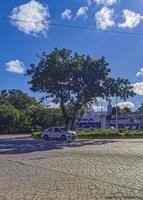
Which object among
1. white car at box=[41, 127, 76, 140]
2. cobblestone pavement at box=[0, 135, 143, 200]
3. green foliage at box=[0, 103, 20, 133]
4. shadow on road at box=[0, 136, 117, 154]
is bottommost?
cobblestone pavement at box=[0, 135, 143, 200]

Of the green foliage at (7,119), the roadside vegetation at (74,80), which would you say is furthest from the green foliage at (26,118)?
the roadside vegetation at (74,80)

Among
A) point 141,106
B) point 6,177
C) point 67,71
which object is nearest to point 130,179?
point 6,177

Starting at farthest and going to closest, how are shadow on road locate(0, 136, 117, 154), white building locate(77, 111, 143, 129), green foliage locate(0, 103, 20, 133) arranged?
white building locate(77, 111, 143, 129) < green foliage locate(0, 103, 20, 133) < shadow on road locate(0, 136, 117, 154)

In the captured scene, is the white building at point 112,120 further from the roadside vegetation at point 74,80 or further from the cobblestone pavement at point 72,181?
the cobblestone pavement at point 72,181

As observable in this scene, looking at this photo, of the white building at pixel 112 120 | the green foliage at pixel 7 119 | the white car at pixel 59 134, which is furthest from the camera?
the white building at pixel 112 120

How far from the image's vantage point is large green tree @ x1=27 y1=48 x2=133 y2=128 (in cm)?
4897

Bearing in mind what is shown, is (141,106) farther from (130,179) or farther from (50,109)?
(130,179)

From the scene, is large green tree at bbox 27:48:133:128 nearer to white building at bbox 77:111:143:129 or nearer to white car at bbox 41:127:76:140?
white car at bbox 41:127:76:140

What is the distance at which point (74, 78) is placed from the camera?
49562 millimetres

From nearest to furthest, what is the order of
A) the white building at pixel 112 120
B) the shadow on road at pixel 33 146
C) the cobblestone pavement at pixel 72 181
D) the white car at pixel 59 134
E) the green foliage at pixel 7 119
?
the cobblestone pavement at pixel 72 181 → the shadow on road at pixel 33 146 → the white car at pixel 59 134 → the green foliage at pixel 7 119 → the white building at pixel 112 120

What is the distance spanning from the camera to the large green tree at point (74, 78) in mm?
48969

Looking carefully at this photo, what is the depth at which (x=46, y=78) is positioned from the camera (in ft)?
162

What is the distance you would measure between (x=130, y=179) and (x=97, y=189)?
2.15 meters

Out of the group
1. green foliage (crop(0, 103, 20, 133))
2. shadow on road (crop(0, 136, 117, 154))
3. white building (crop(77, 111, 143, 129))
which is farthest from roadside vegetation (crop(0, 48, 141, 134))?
white building (crop(77, 111, 143, 129))
